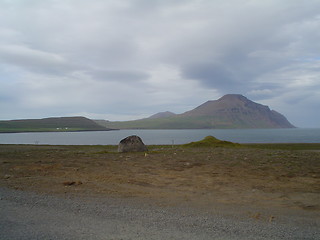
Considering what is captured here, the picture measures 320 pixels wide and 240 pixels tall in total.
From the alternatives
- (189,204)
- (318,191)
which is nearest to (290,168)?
(318,191)

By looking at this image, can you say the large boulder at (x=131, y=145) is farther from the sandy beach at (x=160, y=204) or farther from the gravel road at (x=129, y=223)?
the gravel road at (x=129, y=223)

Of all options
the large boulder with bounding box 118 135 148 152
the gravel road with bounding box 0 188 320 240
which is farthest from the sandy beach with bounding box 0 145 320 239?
the large boulder with bounding box 118 135 148 152

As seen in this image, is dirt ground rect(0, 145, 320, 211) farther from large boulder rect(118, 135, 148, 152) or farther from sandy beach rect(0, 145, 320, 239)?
large boulder rect(118, 135, 148, 152)

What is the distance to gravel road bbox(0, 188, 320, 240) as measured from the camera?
538cm

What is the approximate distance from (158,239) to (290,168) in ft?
38.7

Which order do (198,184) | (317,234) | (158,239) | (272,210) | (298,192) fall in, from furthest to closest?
(198,184)
(298,192)
(272,210)
(317,234)
(158,239)

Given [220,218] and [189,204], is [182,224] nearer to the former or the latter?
[220,218]

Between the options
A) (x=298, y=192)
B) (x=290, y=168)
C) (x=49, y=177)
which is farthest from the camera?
(x=290, y=168)

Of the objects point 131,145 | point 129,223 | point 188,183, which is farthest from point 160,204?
point 131,145

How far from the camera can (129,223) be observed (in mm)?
6062

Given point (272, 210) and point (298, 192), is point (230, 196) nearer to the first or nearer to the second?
point (272, 210)

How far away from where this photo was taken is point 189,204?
7.90 m

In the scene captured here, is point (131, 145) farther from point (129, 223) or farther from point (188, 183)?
point (129, 223)

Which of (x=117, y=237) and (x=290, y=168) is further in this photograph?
(x=290, y=168)
